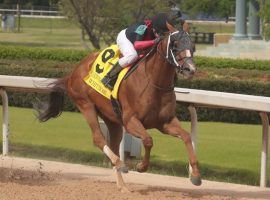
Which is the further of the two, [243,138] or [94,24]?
[94,24]

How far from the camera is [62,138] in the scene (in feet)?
37.0

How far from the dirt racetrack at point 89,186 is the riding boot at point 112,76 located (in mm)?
966

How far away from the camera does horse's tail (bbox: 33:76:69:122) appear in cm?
855

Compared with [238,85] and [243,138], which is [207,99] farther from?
[238,85]

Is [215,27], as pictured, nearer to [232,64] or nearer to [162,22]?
[232,64]

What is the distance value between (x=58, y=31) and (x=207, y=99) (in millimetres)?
48156

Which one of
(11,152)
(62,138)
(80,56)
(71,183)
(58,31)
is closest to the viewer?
(71,183)

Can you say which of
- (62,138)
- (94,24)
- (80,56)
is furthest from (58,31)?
(62,138)

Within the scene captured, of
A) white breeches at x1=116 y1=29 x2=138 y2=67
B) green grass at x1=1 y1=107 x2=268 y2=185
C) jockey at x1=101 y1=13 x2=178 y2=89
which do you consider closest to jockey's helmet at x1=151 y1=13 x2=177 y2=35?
jockey at x1=101 y1=13 x2=178 y2=89

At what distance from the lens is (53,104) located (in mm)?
8617

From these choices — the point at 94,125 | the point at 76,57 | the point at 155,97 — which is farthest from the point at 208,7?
the point at 155,97

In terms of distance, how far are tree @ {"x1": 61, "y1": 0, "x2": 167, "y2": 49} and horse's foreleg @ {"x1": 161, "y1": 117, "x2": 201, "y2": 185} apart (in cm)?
1810

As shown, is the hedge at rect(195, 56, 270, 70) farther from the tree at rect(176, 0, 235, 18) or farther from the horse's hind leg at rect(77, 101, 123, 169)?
the tree at rect(176, 0, 235, 18)

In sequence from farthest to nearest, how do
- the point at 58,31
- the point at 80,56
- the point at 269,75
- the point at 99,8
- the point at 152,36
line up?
1. the point at 58,31
2. the point at 99,8
3. the point at 80,56
4. the point at 269,75
5. the point at 152,36
